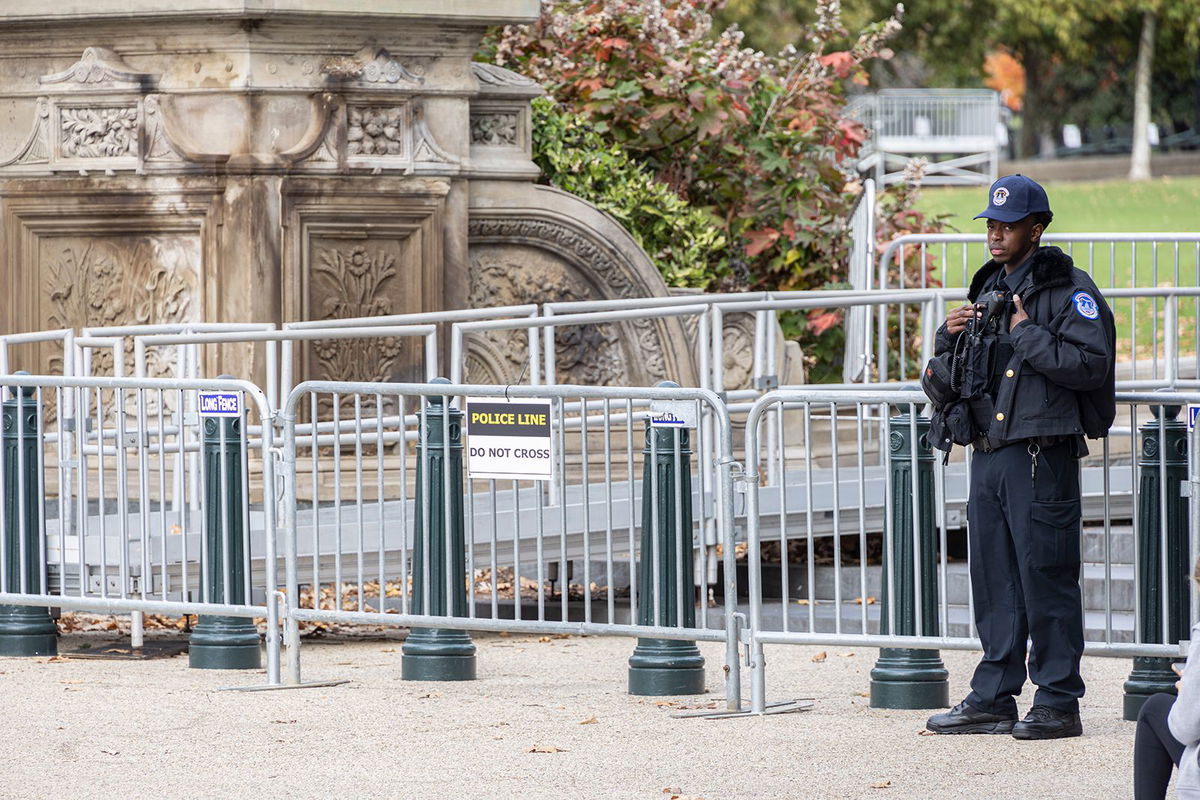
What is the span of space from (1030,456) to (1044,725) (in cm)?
90

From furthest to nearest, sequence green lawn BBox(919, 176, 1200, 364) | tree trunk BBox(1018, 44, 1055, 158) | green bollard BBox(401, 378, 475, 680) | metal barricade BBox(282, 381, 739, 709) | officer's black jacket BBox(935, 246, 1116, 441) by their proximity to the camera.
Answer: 1. tree trunk BBox(1018, 44, 1055, 158)
2. green lawn BBox(919, 176, 1200, 364)
3. green bollard BBox(401, 378, 475, 680)
4. metal barricade BBox(282, 381, 739, 709)
5. officer's black jacket BBox(935, 246, 1116, 441)

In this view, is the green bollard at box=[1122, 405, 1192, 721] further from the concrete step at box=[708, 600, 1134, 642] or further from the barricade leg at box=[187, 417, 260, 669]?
the barricade leg at box=[187, 417, 260, 669]

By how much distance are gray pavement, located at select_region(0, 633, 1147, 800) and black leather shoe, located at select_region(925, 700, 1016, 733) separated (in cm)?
7

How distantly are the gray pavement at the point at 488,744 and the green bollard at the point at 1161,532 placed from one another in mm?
410

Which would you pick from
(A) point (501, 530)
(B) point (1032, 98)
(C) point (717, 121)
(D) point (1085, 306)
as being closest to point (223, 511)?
(A) point (501, 530)

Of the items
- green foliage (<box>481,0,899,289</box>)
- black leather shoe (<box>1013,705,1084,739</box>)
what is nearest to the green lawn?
green foliage (<box>481,0,899,289</box>)

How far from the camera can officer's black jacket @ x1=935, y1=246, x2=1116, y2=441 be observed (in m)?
6.86

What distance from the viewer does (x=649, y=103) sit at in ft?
50.0

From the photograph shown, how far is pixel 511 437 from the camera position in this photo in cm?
813

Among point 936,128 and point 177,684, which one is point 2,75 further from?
point 936,128

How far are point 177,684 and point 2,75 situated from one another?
4.97 meters

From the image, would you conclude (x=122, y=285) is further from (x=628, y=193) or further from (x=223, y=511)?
(x=223, y=511)

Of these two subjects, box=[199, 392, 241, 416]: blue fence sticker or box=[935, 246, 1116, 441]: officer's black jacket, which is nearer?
box=[935, 246, 1116, 441]: officer's black jacket

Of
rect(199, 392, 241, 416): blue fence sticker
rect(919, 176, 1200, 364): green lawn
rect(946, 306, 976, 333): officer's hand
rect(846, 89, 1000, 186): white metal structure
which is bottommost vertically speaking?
rect(199, 392, 241, 416): blue fence sticker
